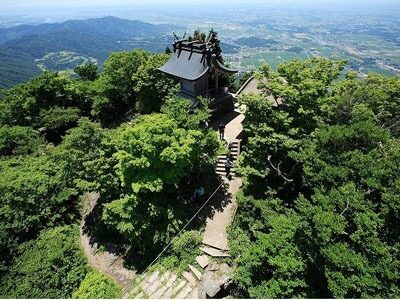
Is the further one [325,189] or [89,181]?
[89,181]

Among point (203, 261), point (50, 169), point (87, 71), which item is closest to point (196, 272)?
point (203, 261)

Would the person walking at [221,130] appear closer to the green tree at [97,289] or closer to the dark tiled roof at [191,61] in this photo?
the dark tiled roof at [191,61]

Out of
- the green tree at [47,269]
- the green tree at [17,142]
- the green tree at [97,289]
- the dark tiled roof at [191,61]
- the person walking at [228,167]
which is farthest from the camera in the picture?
the green tree at [17,142]

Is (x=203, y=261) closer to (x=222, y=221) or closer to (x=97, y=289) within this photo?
(x=222, y=221)

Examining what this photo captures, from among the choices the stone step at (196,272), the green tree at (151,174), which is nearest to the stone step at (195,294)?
the stone step at (196,272)

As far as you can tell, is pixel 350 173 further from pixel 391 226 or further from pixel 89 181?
pixel 89 181

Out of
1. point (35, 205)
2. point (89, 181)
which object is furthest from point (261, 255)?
point (35, 205)
